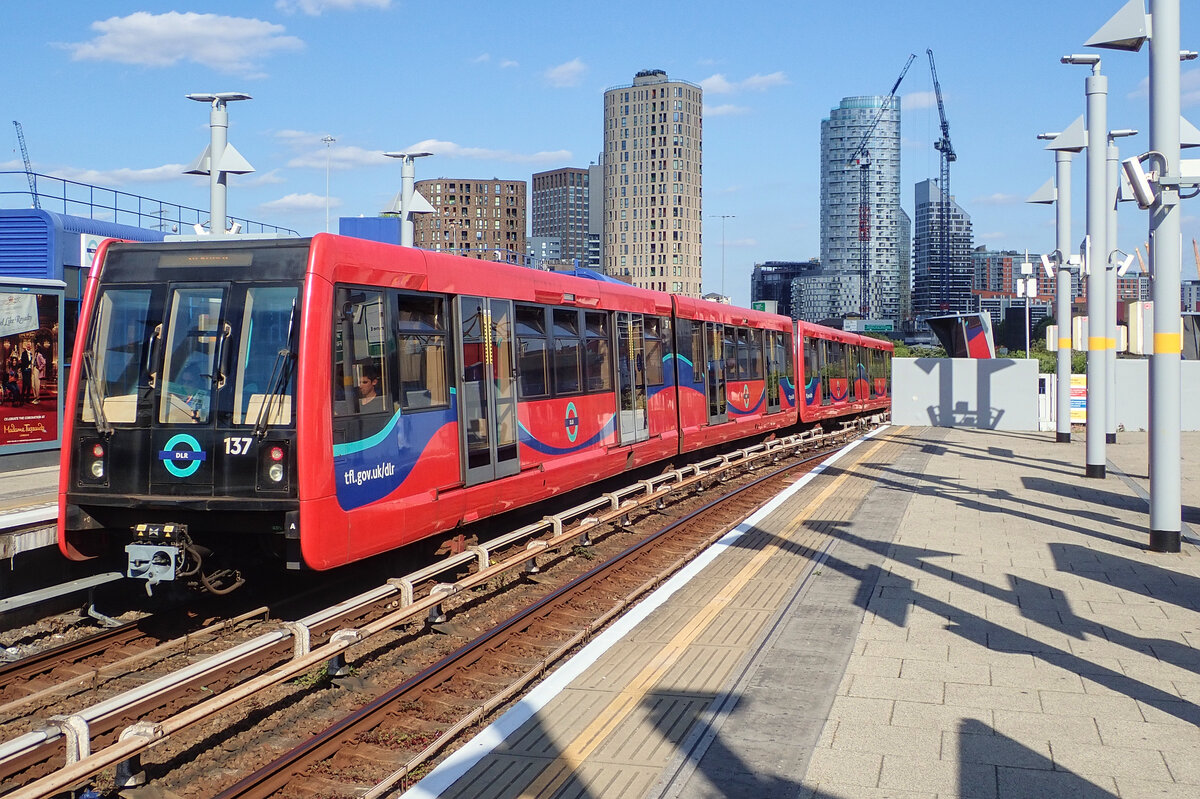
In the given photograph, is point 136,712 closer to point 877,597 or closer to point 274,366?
point 274,366

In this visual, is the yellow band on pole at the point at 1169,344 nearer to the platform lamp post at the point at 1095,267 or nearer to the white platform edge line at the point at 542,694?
the white platform edge line at the point at 542,694

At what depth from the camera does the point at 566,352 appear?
12711 mm

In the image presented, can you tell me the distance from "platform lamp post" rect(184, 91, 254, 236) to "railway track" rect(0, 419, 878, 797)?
8690mm

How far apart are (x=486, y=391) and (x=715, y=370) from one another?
31.4 ft

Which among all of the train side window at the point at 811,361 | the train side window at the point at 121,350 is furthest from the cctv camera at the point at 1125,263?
the train side window at the point at 121,350

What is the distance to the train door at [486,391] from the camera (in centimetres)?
994

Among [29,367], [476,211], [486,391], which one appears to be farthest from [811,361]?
[476,211]

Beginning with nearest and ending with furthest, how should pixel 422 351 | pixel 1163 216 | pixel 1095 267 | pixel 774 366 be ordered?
1. pixel 422 351
2. pixel 1163 216
3. pixel 1095 267
4. pixel 774 366

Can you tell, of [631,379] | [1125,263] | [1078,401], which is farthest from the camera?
[1078,401]

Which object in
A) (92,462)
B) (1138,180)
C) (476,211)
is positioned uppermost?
(476,211)

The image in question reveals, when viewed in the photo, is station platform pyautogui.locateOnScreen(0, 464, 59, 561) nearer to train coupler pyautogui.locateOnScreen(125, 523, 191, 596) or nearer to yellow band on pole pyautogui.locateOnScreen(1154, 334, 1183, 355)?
train coupler pyautogui.locateOnScreen(125, 523, 191, 596)

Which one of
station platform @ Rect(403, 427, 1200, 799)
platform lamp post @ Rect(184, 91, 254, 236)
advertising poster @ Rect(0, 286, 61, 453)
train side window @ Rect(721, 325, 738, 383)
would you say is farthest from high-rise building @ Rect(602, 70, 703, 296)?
station platform @ Rect(403, 427, 1200, 799)

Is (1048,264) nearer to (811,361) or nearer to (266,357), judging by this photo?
(811,361)

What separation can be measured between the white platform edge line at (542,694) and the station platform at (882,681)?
15 millimetres
